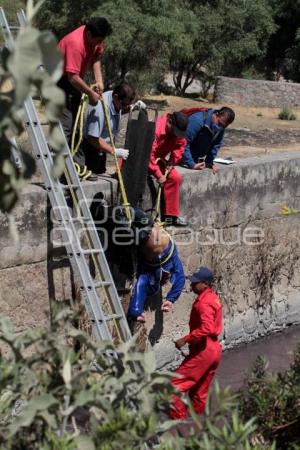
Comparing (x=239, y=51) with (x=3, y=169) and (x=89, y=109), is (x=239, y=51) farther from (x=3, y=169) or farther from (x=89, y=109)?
(x=3, y=169)

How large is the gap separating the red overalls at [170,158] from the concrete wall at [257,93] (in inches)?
659

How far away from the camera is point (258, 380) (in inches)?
192

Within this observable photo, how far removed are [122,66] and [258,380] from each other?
18.2m

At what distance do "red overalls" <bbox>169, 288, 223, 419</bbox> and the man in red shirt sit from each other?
201cm

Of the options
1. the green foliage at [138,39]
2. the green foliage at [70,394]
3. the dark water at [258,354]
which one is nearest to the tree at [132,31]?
the green foliage at [138,39]

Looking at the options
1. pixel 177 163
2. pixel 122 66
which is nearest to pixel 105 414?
pixel 177 163

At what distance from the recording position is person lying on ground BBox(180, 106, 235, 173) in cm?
951

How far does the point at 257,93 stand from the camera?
25.8 m

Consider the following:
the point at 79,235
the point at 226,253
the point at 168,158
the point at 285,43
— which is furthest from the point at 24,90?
the point at 285,43

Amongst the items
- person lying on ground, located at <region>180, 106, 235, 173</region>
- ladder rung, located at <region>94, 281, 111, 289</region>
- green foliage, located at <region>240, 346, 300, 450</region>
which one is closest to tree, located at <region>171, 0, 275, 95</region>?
person lying on ground, located at <region>180, 106, 235, 173</region>

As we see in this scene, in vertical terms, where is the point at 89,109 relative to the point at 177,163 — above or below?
above

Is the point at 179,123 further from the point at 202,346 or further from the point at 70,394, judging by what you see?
the point at 70,394

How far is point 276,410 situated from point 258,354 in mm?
5799

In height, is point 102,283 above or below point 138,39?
below
